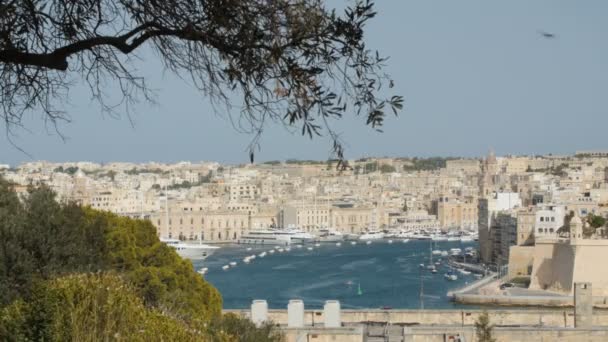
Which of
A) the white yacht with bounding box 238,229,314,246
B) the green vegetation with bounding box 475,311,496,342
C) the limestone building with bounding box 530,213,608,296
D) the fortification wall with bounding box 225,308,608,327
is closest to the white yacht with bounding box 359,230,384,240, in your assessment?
the white yacht with bounding box 238,229,314,246

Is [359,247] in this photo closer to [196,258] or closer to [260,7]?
[196,258]

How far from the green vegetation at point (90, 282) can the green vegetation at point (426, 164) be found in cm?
10690

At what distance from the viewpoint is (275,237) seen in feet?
212

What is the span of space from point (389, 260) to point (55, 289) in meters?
44.5

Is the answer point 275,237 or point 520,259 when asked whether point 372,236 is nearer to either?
point 275,237

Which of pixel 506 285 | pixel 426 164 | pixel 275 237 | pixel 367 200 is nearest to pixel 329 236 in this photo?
pixel 275 237

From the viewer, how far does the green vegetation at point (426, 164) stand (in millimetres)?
118500

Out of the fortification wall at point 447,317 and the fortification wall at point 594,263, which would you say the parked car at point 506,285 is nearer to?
the fortification wall at point 594,263

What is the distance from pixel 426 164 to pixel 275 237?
197 ft

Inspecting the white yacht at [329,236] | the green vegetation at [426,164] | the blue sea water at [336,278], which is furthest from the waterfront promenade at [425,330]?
the green vegetation at [426,164]

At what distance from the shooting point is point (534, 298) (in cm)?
Answer: 2761

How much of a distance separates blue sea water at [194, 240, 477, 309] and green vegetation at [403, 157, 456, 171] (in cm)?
6016

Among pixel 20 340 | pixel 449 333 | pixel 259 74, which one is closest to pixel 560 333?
pixel 449 333

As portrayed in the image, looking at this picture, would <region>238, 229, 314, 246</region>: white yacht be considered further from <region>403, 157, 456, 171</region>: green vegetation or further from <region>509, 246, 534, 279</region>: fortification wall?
<region>403, 157, 456, 171</region>: green vegetation
